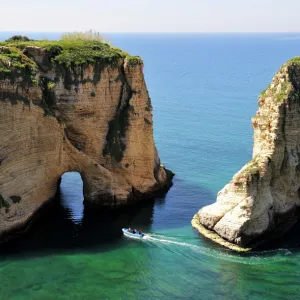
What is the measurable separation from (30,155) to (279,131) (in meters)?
19.6

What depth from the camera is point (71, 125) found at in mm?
44594

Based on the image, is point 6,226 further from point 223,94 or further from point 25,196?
point 223,94

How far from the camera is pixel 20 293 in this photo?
32312mm

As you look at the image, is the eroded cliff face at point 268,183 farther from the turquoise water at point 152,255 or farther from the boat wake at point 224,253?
the turquoise water at point 152,255

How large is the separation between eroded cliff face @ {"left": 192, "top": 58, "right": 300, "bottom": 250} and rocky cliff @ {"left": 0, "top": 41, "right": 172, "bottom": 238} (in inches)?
356

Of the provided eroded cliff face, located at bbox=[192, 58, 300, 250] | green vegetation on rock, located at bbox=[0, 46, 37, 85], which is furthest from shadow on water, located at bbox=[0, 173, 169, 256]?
green vegetation on rock, located at bbox=[0, 46, 37, 85]

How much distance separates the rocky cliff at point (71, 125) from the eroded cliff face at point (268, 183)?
9030 mm

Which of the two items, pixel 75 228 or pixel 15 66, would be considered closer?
pixel 15 66

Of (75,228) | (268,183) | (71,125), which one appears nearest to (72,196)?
(75,228)

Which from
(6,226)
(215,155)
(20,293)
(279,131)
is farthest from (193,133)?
(20,293)

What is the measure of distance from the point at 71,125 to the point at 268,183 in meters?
17.1

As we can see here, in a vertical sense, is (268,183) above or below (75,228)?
above

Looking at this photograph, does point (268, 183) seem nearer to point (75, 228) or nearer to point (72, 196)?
point (75, 228)

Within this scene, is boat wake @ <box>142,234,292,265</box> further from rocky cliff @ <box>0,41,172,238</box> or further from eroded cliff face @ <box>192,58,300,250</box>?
rocky cliff @ <box>0,41,172,238</box>
